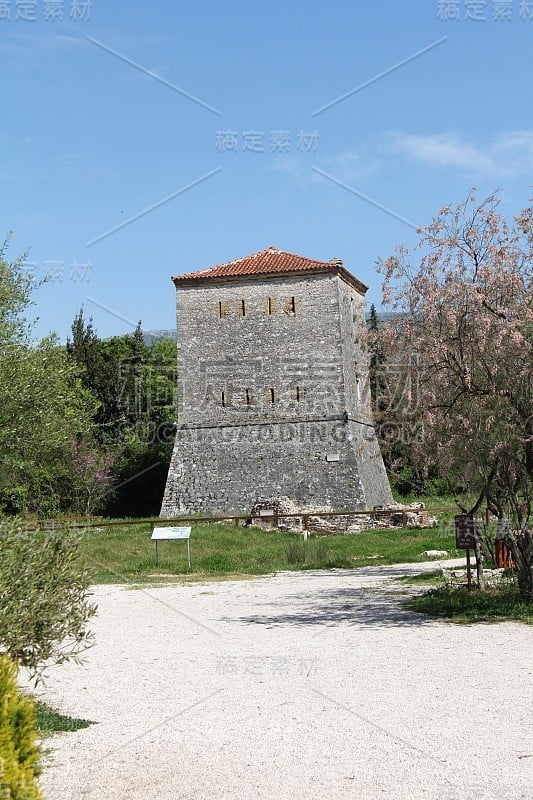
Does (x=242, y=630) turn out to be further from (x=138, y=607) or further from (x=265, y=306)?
(x=265, y=306)

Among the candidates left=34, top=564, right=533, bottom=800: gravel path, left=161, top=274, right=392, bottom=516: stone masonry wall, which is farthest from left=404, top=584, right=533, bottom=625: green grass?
left=161, top=274, right=392, bottom=516: stone masonry wall

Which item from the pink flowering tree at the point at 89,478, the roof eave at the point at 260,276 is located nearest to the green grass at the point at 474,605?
the roof eave at the point at 260,276

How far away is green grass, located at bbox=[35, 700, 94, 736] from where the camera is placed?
6.65 metres

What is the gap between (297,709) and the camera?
282 inches

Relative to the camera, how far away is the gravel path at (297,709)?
5371mm

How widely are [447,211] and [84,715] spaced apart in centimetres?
909

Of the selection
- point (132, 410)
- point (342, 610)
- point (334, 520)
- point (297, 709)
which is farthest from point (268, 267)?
point (297, 709)

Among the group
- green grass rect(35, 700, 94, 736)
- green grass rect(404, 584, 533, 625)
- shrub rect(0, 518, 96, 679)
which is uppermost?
shrub rect(0, 518, 96, 679)

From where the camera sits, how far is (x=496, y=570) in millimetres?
16109

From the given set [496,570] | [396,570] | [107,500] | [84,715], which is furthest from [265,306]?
[84,715]

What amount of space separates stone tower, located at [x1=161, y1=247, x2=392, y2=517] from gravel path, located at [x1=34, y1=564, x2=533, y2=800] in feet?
66.0

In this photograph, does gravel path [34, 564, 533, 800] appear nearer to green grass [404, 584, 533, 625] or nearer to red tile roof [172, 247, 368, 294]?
green grass [404, 584, 533, 625]

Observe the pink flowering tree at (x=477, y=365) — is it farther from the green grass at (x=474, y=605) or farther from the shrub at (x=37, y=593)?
the shrub at (x=37, y=593)

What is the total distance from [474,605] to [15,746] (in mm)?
9802
